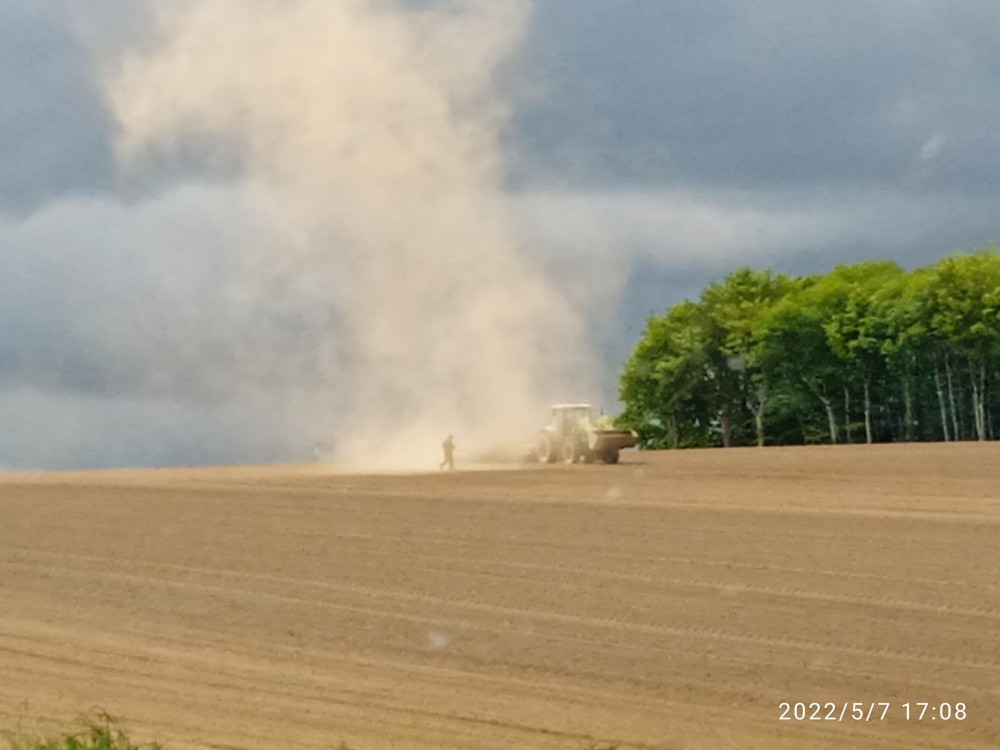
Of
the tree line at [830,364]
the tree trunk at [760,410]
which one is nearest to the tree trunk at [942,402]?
the tree line at [830,364]

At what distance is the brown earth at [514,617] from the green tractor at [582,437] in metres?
12.3

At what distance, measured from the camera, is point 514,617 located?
24047 millimetres

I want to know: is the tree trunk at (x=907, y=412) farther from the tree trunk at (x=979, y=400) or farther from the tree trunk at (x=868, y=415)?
the tree trunk at (x=979, y=400)

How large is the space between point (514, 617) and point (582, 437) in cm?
3034

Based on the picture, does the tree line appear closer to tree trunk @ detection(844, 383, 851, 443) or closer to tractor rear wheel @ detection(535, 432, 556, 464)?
tree trunk @ detection(844, 383, 851, 443)

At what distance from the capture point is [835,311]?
112 meters

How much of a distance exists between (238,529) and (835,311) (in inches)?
3216

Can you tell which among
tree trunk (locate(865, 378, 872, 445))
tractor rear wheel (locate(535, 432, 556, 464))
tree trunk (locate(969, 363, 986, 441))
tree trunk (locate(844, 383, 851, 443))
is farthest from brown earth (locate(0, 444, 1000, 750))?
tree trunk (locate(844, 383, 851, 443))

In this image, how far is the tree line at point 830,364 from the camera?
9806 centimetres

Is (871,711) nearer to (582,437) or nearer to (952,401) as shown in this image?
(582,437)

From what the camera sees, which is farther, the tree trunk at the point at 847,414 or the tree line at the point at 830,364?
the tree trunk at the point at 847,414

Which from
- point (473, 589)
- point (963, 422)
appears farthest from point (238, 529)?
point (963, 422)

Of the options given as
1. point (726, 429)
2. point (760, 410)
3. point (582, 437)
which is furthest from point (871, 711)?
point (726, 429)

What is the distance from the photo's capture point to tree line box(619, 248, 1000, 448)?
98062 mm
